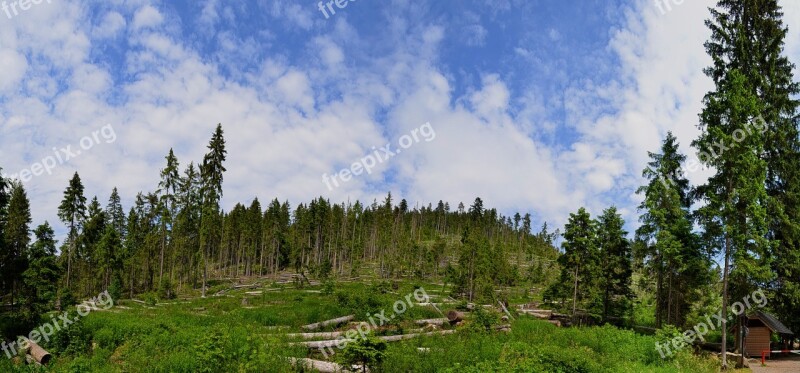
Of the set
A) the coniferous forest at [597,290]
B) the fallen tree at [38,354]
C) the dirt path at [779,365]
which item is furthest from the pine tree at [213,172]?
the dirt path at [779,365]

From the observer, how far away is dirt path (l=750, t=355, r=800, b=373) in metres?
22.8

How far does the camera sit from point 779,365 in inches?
968

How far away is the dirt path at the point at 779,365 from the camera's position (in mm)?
22797

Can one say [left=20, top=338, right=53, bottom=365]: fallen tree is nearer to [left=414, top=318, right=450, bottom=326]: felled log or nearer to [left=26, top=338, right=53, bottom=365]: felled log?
[left=26, top=338, right=53, bottom=365]: felled log

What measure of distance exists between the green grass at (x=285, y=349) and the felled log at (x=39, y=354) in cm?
→ 49

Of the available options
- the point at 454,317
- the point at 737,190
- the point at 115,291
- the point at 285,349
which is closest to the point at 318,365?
the point at 285,349

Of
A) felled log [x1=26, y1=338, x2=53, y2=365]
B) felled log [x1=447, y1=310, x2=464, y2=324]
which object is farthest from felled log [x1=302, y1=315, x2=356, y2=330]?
felled log [x1=26, y1=338, x2=53, y2=365]

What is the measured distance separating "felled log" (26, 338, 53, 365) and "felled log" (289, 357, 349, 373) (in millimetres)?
9953

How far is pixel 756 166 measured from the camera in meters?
23.7

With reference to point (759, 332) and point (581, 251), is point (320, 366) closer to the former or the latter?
point (581, 251)

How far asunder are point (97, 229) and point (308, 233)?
37.1m

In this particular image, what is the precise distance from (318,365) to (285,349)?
1.64 metres

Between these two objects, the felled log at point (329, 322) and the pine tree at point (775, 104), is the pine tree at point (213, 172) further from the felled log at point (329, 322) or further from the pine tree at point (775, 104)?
the pine tree at point (775, 104)

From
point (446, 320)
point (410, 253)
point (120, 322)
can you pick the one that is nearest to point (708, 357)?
point (446, 320)
